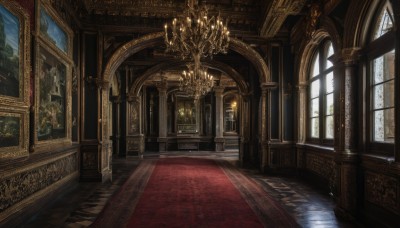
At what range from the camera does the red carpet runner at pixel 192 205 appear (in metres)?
4.34

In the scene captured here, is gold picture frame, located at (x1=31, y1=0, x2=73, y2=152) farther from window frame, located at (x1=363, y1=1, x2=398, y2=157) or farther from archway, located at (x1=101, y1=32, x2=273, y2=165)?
window frame, located at (x1=363, y1=1, x2=398, y2=157)

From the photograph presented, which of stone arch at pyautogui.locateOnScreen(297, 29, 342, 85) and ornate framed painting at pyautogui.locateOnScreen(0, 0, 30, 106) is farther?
stone arch at pyautogui.locateOnScreen(297, 29, 342, 85)

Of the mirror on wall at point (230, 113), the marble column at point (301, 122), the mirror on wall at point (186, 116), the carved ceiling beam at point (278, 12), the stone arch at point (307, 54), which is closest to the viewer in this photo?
the carved ceiling beam at point (278, 12)

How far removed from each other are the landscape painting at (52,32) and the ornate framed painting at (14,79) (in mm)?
743

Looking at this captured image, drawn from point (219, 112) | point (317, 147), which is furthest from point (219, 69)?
point (219, 112)

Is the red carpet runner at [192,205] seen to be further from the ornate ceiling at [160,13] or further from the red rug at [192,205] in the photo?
the ornate ceiling at [160,13]

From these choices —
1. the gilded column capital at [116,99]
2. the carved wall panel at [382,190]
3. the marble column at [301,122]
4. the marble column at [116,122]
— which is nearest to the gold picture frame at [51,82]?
the carved wall panel at [382,190]

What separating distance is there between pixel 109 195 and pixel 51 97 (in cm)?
227

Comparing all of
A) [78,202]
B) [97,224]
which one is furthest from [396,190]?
[78,202]

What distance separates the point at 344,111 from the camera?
15.8ft

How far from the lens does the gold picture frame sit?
4.98 m

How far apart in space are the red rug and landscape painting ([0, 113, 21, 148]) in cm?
198

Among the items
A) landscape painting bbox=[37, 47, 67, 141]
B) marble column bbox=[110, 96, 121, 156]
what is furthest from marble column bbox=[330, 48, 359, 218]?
marble column bbox=[110, 96, 121, 156]

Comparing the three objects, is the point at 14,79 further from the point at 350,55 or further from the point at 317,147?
the point at 317,147
